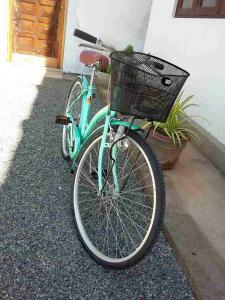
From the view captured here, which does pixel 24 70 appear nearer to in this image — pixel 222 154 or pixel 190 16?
pixel 190 16

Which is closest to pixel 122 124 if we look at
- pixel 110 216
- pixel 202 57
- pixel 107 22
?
pixel 110 216

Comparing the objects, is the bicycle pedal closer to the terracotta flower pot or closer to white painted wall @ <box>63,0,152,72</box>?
the terracotta flower pot

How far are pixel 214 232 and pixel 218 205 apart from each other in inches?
15.7

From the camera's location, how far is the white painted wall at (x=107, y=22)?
6.18 metres

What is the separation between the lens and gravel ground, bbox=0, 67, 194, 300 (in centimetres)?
182

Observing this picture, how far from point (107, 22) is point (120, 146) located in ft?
17.0

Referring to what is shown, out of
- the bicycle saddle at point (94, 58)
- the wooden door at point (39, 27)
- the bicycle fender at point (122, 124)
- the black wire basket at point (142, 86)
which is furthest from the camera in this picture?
the wooden door at point (39, 27)

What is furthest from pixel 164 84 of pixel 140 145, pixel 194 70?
pixel 194 70

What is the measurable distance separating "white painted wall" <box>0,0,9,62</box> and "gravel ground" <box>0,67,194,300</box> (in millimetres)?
3797

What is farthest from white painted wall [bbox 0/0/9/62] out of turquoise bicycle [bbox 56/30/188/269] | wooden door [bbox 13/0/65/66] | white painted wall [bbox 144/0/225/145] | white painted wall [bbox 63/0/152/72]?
turquoise bicycle [bbox 56/30/188/269]

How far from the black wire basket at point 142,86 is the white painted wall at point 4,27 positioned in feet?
17.6

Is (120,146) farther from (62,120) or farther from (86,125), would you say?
(62,120)

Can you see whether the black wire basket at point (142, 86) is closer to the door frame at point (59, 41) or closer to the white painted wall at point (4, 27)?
the door frame at point (59, 41)

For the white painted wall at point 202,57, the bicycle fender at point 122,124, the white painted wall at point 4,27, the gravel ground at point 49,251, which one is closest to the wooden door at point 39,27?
the white painted wall at point 4,27
